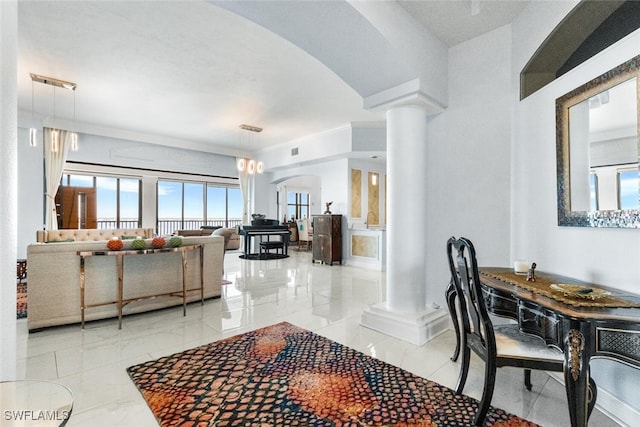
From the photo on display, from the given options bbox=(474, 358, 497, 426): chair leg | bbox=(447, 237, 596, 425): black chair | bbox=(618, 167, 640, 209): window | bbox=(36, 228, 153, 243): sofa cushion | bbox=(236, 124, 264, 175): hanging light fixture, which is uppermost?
bbox=(236, 124, 264, 175): hanging light fixture

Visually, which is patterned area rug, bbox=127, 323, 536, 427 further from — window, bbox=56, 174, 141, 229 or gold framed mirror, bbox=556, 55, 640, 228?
window, bbox=56, 174, 141, 229

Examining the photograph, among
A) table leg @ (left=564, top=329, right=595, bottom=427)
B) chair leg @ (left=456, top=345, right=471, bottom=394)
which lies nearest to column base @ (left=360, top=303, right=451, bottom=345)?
chair leg @ (left=456, top=345, right=471, bottom=394)

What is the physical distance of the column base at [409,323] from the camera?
2.82 meters

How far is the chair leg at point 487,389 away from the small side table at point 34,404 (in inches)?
73.8

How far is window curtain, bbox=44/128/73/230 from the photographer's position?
641cm

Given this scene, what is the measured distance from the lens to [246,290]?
475 cm

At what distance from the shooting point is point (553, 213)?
7.59ft

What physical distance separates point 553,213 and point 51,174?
8919 millimetres

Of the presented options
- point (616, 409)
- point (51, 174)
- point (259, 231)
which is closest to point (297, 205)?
point (259, 231)

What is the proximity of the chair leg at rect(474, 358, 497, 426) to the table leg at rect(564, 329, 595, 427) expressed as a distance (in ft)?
1.09

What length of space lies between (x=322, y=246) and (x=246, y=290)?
3.08 metres

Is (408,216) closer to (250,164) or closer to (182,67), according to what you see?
(182,67)

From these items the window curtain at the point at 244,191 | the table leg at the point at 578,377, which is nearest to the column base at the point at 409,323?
the table leg at the point at 578,377

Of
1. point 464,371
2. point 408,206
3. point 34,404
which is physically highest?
point 408,206
